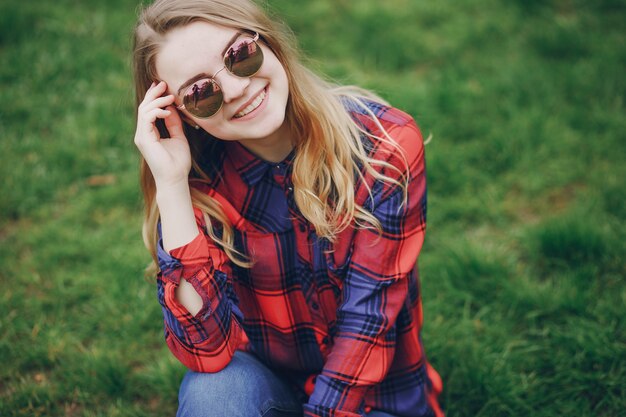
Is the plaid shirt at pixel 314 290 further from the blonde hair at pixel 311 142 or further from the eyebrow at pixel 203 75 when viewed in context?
the eyebrow at pixel 203 75

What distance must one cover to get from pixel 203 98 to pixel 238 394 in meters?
0.88

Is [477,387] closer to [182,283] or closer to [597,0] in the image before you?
[182,283]

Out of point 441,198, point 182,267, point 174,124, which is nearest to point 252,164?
point 174,124

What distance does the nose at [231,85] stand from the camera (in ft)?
5.54

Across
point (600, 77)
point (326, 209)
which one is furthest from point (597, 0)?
point (326, 209)

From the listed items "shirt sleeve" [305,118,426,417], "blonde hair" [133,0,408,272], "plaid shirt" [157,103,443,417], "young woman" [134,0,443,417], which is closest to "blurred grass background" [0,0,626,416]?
"blonde hair" [133,0,408,272]

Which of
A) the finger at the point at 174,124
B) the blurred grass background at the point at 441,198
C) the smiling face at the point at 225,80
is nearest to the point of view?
the smiling face at the point at 225,80

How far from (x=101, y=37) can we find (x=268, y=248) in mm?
3295

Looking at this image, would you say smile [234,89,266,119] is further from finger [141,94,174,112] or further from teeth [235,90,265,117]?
finger [141,94,174,112]

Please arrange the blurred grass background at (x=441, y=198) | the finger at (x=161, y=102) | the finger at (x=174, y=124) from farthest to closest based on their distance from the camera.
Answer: the blurred grass background at (x=441, y=198) → the finger at (x=174, y=124) → the finger at (x=161, y=102)

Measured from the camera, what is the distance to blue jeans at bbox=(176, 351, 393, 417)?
5.72 ft

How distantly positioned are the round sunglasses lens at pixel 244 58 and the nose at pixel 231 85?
0.02 meters

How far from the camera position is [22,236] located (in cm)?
326

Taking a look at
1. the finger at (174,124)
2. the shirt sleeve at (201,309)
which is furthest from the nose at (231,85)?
the shirt sleeve at (201,309)
